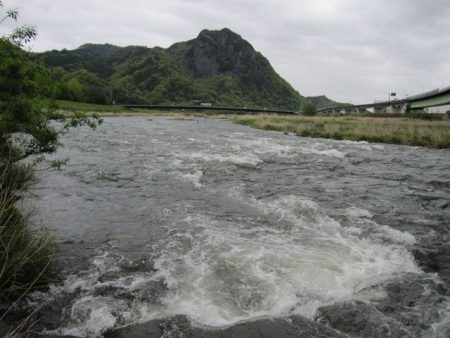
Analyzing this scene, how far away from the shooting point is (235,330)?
652cm

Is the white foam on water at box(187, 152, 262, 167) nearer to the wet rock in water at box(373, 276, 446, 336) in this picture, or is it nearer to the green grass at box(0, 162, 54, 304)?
the wet rock in water at box(373, 276, 446, 336)

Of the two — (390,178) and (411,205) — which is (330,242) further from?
(390,178)

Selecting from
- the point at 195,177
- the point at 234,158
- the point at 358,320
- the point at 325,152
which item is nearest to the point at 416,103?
the point at 325,152

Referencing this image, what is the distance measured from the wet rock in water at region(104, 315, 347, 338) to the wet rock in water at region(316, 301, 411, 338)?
0.25 m

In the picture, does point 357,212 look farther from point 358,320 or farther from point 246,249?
point 358,320

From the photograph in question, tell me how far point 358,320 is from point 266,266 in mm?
2755

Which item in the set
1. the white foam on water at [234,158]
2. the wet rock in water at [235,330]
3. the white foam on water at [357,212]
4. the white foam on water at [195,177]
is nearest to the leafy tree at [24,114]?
the wet rock in water at [235,330]

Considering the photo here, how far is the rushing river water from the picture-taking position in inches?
278

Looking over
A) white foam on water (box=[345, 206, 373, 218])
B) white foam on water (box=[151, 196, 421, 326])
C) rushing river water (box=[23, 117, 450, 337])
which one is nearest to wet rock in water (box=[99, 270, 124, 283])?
rushing river water (box=[23, 117, 450, 337])

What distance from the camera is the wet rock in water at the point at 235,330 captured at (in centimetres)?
634

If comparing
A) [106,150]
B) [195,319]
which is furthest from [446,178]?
[106,150]

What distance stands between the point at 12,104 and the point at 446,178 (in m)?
21.2

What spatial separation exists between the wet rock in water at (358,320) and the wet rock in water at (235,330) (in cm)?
25

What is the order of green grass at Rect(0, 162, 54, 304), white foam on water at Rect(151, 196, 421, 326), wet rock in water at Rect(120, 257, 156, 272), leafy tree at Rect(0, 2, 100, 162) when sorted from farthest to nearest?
1. leafy tree at Rect(0, 2, 100, 162)
2. wet rock in water at Rect(120, 257, 156, 272)
3. white foam on water at Rect(151, 196, 421, 326)
4. green grass at Rect(0, 162, 54, 304)
